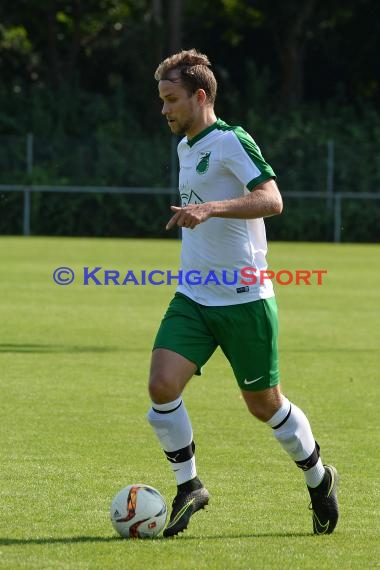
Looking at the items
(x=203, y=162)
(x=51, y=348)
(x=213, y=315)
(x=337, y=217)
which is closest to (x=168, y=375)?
(x=213, y=315)

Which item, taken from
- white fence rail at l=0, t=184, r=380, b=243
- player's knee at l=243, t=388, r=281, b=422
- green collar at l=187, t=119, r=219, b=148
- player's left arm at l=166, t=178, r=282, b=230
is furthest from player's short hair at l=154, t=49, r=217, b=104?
white fence rail at l=0, t=184, r=380, b=243

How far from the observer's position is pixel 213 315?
19.9 ft

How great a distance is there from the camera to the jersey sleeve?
233 inches

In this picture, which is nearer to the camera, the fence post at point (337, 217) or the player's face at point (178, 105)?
the player's face at point (178, 105)

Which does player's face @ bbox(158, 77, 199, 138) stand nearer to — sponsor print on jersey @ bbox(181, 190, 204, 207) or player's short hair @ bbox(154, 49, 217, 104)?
player's short hair @ bbox(154, 49, 217, 104)

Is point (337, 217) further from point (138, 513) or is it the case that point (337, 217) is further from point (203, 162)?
point (138, 513)

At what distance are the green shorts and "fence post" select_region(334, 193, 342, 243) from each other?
3034 centimetres

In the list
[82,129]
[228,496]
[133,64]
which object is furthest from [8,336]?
[133,64]

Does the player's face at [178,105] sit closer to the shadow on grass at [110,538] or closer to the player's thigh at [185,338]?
the player's thigh at [185,338]

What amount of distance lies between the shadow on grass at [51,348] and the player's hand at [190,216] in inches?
296

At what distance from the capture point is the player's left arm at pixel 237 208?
5.55 m

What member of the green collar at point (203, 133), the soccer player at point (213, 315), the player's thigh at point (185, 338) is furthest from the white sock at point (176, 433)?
the green collar at point (203, 133)

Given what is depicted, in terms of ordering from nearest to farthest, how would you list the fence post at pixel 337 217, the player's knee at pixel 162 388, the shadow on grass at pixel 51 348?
1. the player's knee at pixel 162 388
2. the shadow on grass at pixel 51 348
3. the fence post at pixel 337 217

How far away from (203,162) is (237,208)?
464mm
